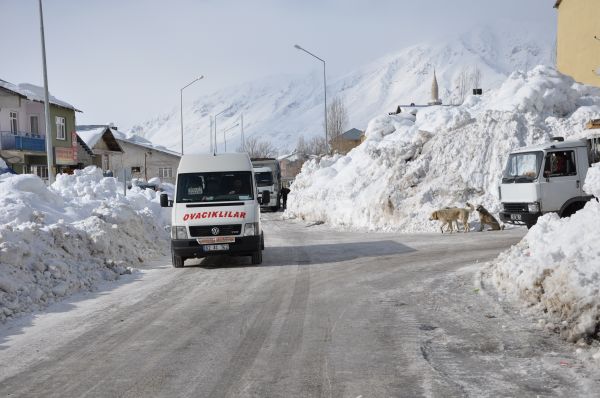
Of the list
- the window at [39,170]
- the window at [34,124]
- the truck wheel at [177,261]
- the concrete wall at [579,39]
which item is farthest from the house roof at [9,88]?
the concrete wall at [579,39]

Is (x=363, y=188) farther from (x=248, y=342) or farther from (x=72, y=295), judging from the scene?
(x=248, y=342)

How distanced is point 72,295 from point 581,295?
25.1ft

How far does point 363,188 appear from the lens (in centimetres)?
2695

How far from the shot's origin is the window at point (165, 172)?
248 feet

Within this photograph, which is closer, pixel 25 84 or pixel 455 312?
pixel 455 312

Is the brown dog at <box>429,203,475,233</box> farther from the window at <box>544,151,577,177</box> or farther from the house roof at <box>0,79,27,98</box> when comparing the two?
the house roof at <box>0,79,27,98</box>

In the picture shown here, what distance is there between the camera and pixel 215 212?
13438 mm

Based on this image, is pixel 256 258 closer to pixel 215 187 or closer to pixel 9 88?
pixel 215 187

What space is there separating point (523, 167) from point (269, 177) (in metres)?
23.2

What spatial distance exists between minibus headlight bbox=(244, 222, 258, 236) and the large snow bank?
8.28 ft

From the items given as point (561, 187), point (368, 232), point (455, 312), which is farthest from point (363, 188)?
point (455, 312)

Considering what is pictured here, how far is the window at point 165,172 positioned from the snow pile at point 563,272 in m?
68.6

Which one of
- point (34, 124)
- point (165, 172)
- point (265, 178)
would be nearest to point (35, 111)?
point (34, 124)

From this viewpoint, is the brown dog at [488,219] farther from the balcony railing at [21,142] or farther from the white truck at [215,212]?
the balcony railing at [21,142]
